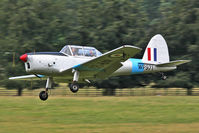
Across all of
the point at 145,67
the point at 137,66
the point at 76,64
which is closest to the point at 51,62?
the point at 76,64

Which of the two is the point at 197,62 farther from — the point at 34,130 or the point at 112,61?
the point at 34,130

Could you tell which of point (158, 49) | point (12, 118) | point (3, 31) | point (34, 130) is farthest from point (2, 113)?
point (3, 31)

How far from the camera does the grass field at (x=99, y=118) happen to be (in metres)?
12.8

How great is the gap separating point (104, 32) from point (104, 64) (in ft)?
47.1

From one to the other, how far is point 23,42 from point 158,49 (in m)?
15.0

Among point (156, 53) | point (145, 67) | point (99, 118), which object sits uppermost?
point (156, 53)

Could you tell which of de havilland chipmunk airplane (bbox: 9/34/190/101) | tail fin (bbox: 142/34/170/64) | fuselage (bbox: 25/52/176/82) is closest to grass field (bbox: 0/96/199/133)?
de havilland chipmunk airplane (bbox: 9/34/190/101)

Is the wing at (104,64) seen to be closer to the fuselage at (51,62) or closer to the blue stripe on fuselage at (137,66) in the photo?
the fuselage at (51,62)

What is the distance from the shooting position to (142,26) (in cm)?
3322

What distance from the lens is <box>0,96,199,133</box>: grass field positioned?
12.8 meters

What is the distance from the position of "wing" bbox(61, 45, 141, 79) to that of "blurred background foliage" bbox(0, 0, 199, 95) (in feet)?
38.9

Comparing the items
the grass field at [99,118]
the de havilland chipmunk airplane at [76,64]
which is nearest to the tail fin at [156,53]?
the de havilland chipmunk airplane at [76,64]

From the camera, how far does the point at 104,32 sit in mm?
31375

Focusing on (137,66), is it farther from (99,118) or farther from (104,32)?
(104,32)
